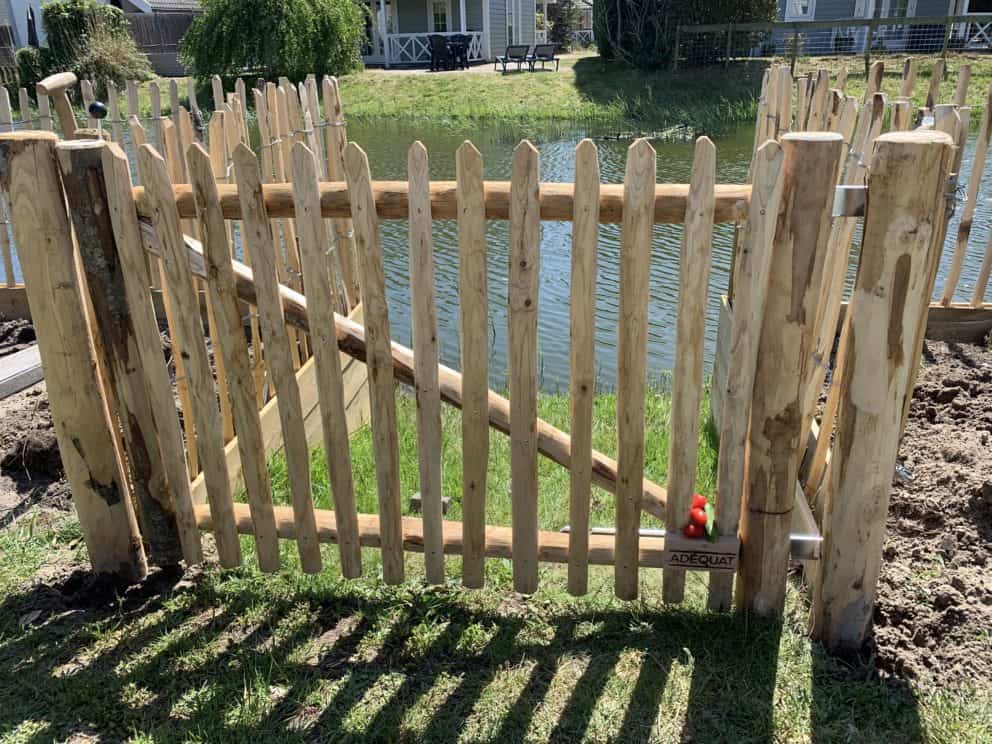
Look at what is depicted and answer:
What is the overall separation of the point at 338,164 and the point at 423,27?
32574 mm

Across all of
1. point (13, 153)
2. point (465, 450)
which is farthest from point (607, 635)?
point (13, 153)

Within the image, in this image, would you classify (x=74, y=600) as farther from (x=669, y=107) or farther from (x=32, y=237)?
(x=669, y=107)

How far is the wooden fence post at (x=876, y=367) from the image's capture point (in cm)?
246

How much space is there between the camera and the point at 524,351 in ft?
9.07

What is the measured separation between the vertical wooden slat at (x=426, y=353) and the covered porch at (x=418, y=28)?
3207 cm

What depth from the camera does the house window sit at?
34.7 meters

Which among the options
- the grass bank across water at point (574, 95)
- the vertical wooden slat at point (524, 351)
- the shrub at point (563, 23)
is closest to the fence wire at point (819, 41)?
the grass bank across water at point (574, 95)

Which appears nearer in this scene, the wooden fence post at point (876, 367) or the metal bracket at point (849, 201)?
the wooden fence post at point (876, 367)

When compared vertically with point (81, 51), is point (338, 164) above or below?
below

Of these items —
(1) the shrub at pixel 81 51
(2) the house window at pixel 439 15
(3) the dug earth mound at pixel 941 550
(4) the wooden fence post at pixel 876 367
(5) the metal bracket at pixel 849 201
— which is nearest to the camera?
(4) the wooden fence post at pixel 876 367

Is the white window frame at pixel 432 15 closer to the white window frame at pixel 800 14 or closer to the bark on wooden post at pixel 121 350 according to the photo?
the white window frame at pixel 800 14

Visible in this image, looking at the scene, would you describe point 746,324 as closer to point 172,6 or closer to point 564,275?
point 564,275

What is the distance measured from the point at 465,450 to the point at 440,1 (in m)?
35.4

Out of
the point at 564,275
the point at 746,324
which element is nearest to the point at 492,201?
the point at 746,324
